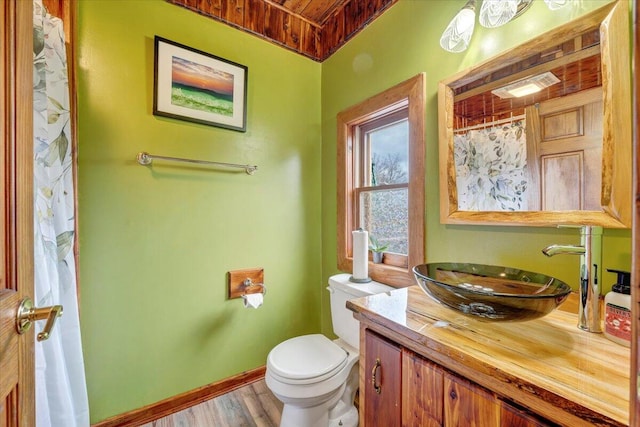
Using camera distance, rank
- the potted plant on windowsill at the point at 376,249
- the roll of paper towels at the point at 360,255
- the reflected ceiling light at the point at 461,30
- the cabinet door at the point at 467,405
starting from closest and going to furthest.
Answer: the cabinet door at the point at 467,405
the reflected ceiling light at the point at 461,30
the roll of paper towels at the point at 360,255
the potted plant on windowsill at the point at 376,249

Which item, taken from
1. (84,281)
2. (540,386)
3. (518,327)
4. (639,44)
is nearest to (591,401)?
(540,386)

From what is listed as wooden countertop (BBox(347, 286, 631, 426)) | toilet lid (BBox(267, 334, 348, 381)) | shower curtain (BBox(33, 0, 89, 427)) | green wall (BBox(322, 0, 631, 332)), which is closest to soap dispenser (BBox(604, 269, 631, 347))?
wooden countertop (BBox(347, 286, 631, 426))

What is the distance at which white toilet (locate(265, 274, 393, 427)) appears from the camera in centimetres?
123

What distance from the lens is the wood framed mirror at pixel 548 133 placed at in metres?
0.81

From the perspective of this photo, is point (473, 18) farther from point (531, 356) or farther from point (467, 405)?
point (467, 405)

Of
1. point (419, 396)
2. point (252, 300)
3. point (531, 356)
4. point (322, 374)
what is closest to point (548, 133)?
point (531, 356)

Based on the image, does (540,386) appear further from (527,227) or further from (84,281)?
(84,281)

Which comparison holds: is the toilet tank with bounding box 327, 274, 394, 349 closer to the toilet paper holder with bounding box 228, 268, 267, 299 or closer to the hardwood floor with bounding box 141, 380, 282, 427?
the toilet paper holder with bounding box 228, 268, 267, 299

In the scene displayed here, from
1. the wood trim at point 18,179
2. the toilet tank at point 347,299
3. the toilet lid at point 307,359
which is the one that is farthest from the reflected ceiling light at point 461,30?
the toilet lid at point 307,359

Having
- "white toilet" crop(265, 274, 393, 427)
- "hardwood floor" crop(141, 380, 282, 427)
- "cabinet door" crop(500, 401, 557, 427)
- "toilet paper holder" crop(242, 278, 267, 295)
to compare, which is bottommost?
"hardwood floor" crop(141, 380, 282, 427)

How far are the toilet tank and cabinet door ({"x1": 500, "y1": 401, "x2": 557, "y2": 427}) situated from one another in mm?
869

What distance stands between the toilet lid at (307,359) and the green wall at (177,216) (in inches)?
19.2

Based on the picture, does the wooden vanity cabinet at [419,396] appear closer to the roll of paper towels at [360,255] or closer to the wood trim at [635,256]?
the wood trim at [635,256]

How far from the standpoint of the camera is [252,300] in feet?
5.53
